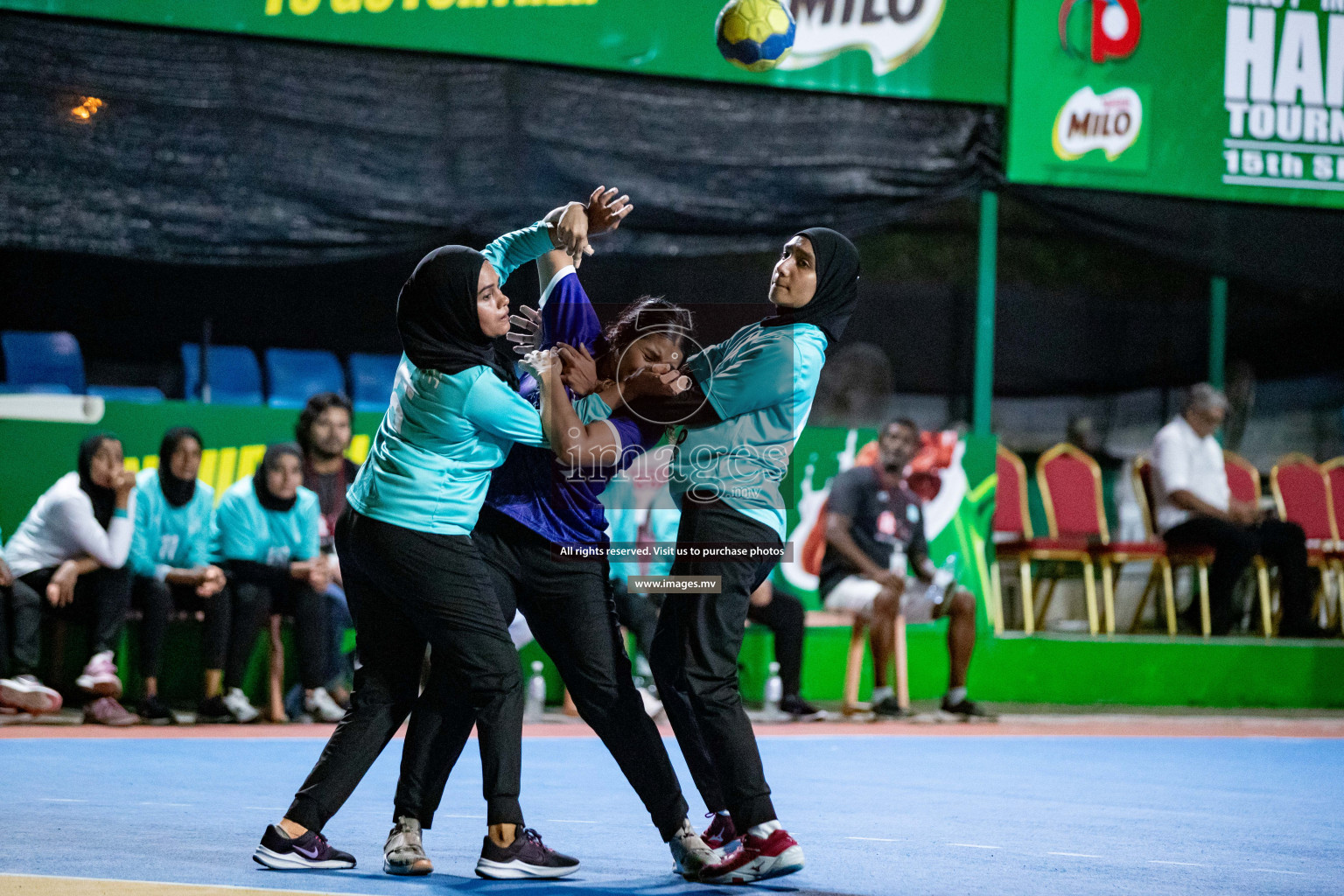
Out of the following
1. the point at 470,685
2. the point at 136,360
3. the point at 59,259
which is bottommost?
the point at 470,685

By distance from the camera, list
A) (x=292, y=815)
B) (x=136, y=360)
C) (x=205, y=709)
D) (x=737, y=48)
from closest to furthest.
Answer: (x=292, y=815), (x=737, y=48), (x=205, y=709), (x=136, y=360)

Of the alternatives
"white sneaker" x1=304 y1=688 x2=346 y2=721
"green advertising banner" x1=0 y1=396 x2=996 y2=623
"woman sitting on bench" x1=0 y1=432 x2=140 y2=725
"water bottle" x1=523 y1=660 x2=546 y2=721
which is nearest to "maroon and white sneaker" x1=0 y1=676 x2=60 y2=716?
"woman sitting on bench" x1=0 y1=432 x2=140 y2=725

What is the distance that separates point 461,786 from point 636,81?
6192 millimetres

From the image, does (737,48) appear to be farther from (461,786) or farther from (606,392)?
(461,786)

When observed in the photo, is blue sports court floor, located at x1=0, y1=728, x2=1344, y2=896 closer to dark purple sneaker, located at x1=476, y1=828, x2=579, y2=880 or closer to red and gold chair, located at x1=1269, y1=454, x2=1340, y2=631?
dark purple sneaker, located at x1=476, y1=828, x2=579, y2=880

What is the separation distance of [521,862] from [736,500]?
1.30 meters

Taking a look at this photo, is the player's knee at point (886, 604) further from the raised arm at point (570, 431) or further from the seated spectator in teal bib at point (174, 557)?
the raised arm at point (570, 431)

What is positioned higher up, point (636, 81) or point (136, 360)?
point (636, 81)

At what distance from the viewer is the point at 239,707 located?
28.0ft

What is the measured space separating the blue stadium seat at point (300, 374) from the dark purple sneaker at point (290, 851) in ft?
25.1

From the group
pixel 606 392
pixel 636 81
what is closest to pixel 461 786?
pixel 606 392

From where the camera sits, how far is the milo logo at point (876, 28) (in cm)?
1104

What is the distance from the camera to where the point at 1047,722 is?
9852mm

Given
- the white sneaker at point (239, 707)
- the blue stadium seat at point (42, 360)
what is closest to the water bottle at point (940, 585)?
the white sneaker at point (239, 707)
